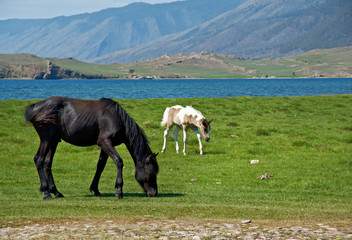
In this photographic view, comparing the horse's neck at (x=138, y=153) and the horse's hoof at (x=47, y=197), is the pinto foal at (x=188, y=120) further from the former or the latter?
the horse's hoof at (x=47, y=197)

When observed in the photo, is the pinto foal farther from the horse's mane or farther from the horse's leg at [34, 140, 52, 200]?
the horse's leg at [34, 140, 52, 200]

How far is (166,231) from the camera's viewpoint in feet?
29.1

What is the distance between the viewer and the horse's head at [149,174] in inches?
537

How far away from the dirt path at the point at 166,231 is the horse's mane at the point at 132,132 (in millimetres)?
3972

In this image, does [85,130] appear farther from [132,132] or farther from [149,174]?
[149,174]

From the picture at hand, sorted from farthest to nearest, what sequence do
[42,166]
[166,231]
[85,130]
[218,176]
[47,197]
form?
[218,176] < [42,166] < [85,130] < [47,197] < [166,231]

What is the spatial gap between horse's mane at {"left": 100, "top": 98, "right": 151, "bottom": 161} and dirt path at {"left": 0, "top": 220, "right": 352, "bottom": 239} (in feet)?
13.0

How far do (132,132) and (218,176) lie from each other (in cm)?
700

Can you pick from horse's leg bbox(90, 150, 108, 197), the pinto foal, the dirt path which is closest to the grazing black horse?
horse's leg bbox(90, 150, 108, 197)

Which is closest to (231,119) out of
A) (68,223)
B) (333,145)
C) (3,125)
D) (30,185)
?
(333,145)

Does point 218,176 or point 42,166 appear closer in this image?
point 42,166

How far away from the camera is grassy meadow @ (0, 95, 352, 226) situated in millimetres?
11117

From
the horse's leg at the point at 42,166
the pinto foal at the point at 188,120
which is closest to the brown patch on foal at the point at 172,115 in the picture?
the pinto foal at the point at 188,120

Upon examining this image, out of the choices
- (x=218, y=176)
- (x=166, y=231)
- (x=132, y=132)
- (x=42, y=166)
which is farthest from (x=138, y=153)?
(x=218, y=176)
